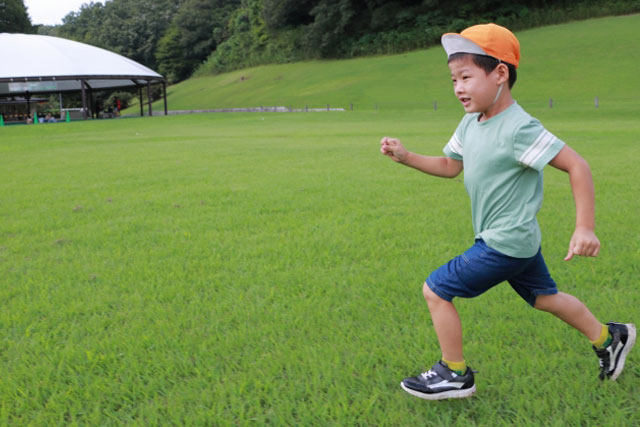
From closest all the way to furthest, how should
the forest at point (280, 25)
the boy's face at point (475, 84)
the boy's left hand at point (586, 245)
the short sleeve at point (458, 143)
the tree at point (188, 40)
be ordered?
1. the boy's left hand at point (586, 245)
2. the boy's face at point (475, 84)
3. the short sleeve at point (458, 143)
4. the forest at point (280, 25)
5. the tree at point (188, 40)

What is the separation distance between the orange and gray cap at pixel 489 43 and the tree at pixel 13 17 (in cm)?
7876

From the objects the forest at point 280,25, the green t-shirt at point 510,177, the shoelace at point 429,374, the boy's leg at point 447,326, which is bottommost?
the shoelace at point 429,374

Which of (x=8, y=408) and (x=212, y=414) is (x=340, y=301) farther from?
(x=8, y=408)

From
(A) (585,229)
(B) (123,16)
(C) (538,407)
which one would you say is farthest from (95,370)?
(B) (123,16)

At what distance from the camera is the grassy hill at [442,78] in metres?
37.2

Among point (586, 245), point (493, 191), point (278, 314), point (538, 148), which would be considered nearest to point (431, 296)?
point (493, 191)

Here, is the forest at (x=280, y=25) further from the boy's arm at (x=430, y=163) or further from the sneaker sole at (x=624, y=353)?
the sneaker sole at (x=624, y=353)

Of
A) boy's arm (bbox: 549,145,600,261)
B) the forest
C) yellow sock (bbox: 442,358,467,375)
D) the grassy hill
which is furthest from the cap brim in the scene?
the forest

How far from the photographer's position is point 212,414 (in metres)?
2.17

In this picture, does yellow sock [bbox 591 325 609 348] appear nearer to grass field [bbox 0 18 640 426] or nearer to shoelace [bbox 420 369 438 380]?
grass field [bbox 0 18 640 426]

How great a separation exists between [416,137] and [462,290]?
1352cm

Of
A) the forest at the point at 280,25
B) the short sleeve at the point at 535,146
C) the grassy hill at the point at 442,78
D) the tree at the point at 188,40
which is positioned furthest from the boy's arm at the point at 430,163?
the tree at the point at 188,40

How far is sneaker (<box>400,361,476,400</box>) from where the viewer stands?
2197 mm

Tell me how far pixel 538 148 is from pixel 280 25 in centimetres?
7264
